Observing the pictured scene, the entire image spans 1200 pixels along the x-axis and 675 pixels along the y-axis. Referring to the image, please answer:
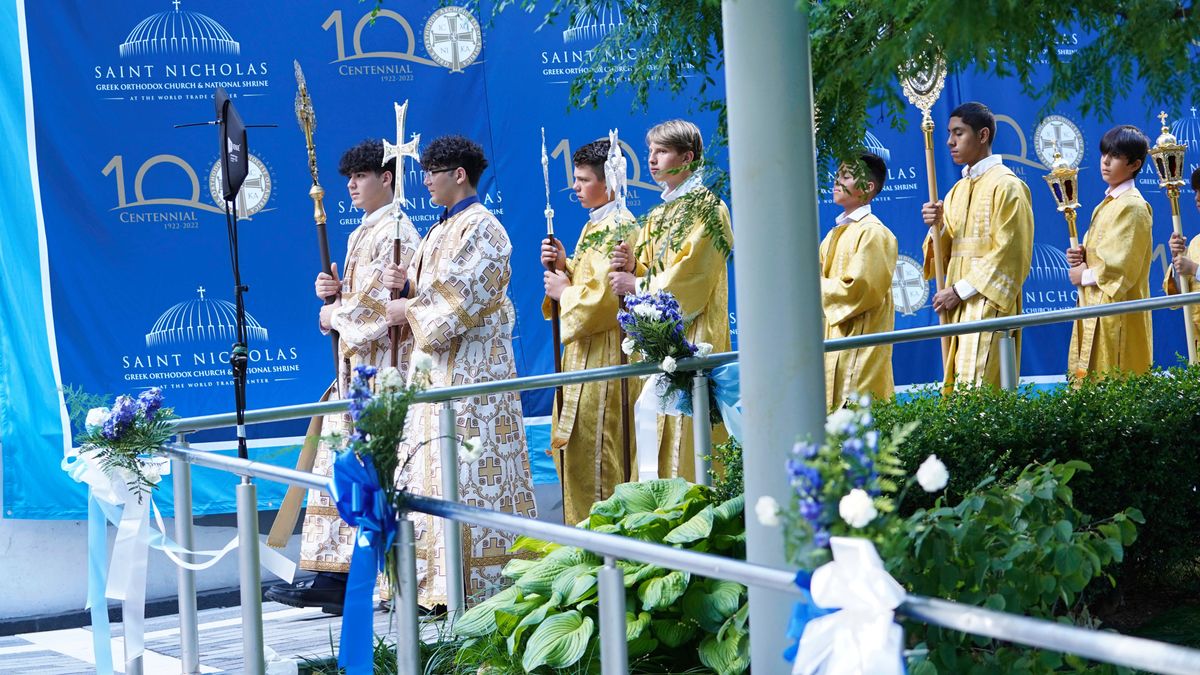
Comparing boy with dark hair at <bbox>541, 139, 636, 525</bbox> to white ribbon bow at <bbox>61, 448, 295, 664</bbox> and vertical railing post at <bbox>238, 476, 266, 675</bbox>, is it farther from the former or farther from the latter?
vertical railing post at <bbox>238, 476, 266, 675</bbox>

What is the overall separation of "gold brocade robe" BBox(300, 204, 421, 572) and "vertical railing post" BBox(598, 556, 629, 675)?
4270 millimetres

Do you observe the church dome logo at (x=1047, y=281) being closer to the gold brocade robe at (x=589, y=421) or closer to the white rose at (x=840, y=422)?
the gold brocade robe at (x=589, y=421)

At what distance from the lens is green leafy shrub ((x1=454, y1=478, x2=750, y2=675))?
4.06m

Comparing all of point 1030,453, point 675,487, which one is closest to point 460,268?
point 675,487

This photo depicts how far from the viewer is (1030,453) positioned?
187 inches

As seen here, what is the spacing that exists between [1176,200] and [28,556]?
23.9 ft

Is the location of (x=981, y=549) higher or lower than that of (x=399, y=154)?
lower

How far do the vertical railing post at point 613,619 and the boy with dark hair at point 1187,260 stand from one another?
24.4ft

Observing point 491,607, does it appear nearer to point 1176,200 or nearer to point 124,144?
point 124,144

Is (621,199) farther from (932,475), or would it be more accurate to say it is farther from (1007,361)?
(932,475)

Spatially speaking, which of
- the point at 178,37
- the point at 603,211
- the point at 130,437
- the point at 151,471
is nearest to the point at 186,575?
the point at 151,471

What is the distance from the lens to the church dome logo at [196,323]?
8.12 metres

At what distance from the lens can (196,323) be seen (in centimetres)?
818

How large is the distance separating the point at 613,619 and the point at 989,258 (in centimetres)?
562
